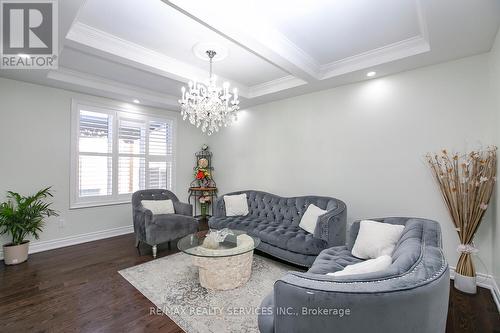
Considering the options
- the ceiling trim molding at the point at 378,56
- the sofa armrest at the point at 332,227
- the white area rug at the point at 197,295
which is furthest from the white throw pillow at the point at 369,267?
the ceiling trim molding at the point at 378,56

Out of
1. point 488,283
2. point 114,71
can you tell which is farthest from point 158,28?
point 488,283

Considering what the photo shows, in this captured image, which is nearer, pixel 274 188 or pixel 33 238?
pixel 33 238

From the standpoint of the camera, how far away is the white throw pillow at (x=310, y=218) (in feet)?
10.8

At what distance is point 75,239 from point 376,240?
15.6 ft

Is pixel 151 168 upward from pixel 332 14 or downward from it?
downward

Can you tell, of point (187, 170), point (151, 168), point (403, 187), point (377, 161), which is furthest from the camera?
point (187, 170)

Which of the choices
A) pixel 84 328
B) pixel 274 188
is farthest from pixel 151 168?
pixel 84 328

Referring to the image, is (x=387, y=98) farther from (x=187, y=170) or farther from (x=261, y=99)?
(x=187, y=170)

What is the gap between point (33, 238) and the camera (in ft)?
12.2

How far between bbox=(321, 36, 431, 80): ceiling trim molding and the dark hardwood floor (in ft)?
9.10

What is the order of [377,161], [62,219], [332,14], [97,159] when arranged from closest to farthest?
[332,14]
[377,161]
[62,219]
[97,159]

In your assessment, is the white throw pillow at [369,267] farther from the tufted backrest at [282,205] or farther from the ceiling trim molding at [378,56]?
the ceiling trim molding at [378,56]

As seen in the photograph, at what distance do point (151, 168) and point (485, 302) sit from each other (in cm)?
555

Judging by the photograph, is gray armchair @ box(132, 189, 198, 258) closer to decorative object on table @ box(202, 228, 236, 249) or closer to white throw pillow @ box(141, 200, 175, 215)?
white throw pillow @ box(141, 200, 175, 215)
